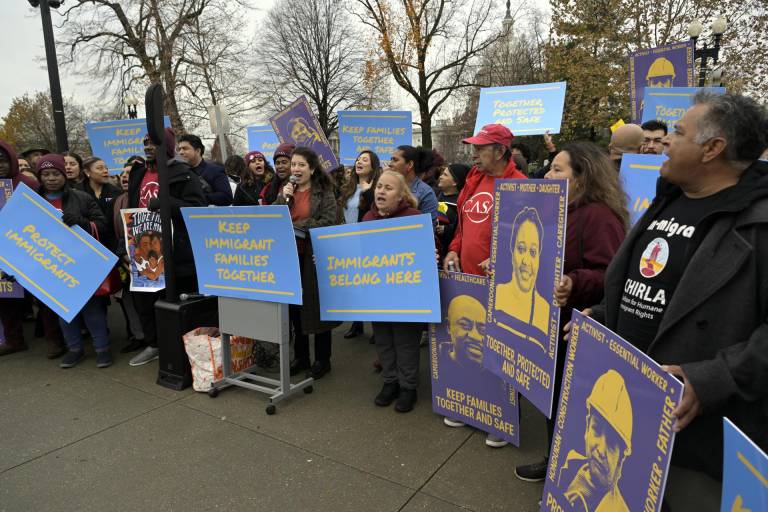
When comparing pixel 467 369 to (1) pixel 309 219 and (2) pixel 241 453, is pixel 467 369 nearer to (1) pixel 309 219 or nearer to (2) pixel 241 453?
(2) pixel 241 453

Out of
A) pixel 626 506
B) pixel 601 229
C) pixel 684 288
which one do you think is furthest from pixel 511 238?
pixel 626 506

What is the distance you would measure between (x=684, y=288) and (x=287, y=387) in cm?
300

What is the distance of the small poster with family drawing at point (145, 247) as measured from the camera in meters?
4.46

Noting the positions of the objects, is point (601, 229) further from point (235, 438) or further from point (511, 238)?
point (235, 438)

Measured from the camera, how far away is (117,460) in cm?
306

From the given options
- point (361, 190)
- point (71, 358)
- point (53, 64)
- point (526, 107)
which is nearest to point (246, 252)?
point (361, 190)

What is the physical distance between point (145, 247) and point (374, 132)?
3846mm

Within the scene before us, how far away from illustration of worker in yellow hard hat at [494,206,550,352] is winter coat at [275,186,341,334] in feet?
5.83

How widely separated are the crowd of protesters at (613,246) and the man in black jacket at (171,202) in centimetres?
1

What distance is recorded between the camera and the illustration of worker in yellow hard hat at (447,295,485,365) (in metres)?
3.15

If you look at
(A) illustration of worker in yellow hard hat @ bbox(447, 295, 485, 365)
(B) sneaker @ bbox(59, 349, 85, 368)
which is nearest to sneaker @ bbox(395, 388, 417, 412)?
(A) illustration of worker in yellow hard hat @ bbox(447, 295, 485, 365)

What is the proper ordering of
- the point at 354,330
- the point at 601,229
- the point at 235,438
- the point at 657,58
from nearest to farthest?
the point at 601,229 < the point at 235,438 < the point at 354,330 < the point at 657,58

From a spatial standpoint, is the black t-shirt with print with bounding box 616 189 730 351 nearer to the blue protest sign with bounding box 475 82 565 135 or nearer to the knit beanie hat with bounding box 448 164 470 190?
the knit beanie hat with bounding box 448 164 470 190

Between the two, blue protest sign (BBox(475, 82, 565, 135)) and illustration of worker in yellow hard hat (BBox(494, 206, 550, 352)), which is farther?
blue protest sign (BBox(475, 82, 565, 135))
